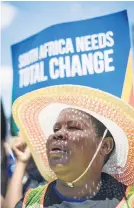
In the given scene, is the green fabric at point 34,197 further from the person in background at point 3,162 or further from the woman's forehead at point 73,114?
the woman's forehead at point 73,114

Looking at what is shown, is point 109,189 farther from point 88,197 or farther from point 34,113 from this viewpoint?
point 34,113

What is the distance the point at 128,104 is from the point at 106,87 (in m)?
0.11

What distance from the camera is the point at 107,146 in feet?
5.13

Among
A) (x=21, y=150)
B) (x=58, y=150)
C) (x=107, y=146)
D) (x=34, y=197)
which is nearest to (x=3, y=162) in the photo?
(x=21, y=150)

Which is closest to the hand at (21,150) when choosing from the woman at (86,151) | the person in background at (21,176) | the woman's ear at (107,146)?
the person in background at (21,176)

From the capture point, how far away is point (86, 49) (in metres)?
1.67

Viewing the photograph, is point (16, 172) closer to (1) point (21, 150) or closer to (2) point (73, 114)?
(1) point (21, 150)

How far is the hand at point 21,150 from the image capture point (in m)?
1.70

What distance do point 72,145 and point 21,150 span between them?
31cm

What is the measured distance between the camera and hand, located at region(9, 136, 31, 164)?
66.8 inches

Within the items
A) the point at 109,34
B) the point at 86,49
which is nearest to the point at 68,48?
the point at 86,49

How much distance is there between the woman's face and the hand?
19cm

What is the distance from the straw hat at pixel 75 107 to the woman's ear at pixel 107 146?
19mm

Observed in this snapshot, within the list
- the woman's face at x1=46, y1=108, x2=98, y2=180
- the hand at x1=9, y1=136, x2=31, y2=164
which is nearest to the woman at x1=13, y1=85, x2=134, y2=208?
the woman's face at x1=46, y1=108, x2=98, y2=180
